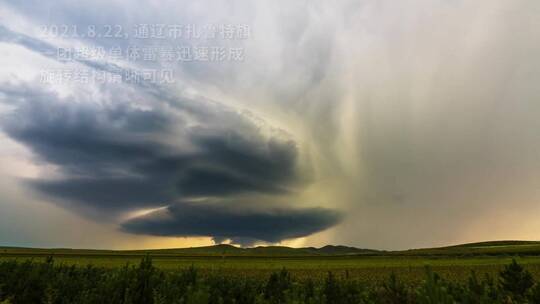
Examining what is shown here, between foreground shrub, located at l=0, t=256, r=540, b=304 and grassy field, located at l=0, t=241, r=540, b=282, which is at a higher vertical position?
foreground shrub, located at l=0, t=256, r=540, b=304

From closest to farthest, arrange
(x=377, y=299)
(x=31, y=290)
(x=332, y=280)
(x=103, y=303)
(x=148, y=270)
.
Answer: (x=103, y=303) < (x=377, y=299) < (x=148, y=270) < (x=332, y=280) < (x=31, y=290)

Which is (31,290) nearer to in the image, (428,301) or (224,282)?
(224,282)

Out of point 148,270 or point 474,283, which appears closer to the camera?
point 148,270

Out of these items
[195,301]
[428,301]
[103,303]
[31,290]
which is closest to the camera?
[428,301]

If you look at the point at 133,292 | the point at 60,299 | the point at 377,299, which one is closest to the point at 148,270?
the point at 133,292

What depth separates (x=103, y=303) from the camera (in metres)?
11.9

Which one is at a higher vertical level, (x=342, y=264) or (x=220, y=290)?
(x=220, y=290)

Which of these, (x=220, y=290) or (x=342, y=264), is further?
(x=342, y=264)

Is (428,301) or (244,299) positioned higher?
(428,301)

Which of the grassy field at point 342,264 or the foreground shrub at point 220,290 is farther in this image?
the grassy field at point 342,264

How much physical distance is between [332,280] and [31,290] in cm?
1375

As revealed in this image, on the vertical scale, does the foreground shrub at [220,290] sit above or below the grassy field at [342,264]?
above

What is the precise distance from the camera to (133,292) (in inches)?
479

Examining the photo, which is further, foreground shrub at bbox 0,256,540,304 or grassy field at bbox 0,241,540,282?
grassy field at bbox 0,241,540,282
